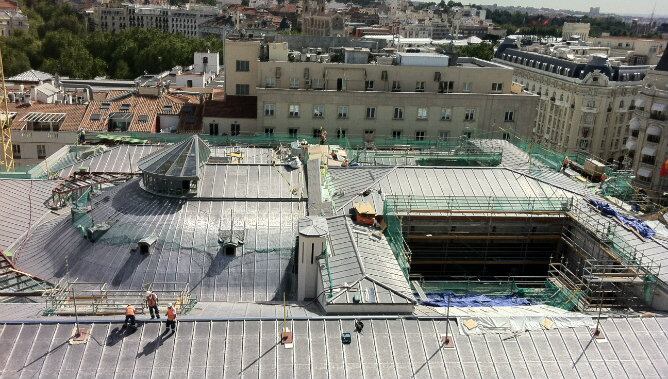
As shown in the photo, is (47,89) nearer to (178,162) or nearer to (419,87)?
(419,87)

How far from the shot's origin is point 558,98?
445 ft

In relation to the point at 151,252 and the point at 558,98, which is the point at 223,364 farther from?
the point at 558,98

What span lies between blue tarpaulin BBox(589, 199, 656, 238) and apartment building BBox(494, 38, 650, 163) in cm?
8098

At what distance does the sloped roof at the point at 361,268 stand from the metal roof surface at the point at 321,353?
6.56ft

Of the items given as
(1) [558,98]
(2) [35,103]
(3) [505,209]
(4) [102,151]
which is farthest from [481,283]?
(1) [558,98]

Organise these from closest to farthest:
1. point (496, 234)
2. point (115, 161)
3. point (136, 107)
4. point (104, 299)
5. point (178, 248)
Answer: point (104, 299), point (178, 248), point (496, 234), point (115, 161), point (136, 107)

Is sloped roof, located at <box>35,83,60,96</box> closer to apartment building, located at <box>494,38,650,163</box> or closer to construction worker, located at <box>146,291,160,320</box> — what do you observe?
construction worker, located at <box>146,291,160,320</box>

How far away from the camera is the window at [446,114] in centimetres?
7875

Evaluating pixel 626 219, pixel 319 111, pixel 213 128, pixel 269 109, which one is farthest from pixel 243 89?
pixel 626 219

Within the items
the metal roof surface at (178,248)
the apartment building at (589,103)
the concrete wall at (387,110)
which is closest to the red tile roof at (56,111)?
the concrete wall at (387,110)

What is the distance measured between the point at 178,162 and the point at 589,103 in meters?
107

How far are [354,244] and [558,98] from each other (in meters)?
112

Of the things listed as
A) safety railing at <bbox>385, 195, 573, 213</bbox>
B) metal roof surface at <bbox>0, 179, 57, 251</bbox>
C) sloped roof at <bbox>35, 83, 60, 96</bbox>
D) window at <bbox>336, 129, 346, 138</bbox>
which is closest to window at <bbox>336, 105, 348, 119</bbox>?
window at <bbox>336, 129, 346, 138</bbox>

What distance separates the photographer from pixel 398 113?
78312 millimetres
